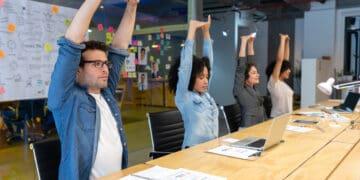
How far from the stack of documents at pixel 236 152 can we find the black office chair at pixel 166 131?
2.11 feet

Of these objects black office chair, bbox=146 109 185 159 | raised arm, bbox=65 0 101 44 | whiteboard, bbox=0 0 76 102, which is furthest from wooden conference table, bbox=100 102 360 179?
whiteboard, bbox=0 0 76 102

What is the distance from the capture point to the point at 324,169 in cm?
153

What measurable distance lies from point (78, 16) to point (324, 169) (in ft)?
4.47

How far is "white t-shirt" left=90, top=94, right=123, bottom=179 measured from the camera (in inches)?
63.0

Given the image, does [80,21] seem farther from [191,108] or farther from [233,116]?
[233,116]

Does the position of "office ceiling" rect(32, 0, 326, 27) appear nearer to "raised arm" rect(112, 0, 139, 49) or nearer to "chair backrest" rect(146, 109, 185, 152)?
Result: "raised arm" rect(112, 0, 139, 49)

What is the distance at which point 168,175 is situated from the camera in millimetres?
1394

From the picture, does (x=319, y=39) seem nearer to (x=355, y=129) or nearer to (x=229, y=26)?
(x=229, y=26)

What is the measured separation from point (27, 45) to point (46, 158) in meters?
1.64

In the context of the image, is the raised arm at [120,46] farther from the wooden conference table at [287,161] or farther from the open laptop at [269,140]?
the open laptop at [269,140]

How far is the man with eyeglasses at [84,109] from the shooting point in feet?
4.67

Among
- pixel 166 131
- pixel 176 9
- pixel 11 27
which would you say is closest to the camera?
pixel 166 131

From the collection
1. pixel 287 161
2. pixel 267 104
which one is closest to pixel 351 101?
pixel 267 104

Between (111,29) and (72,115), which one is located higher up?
(111,29)
